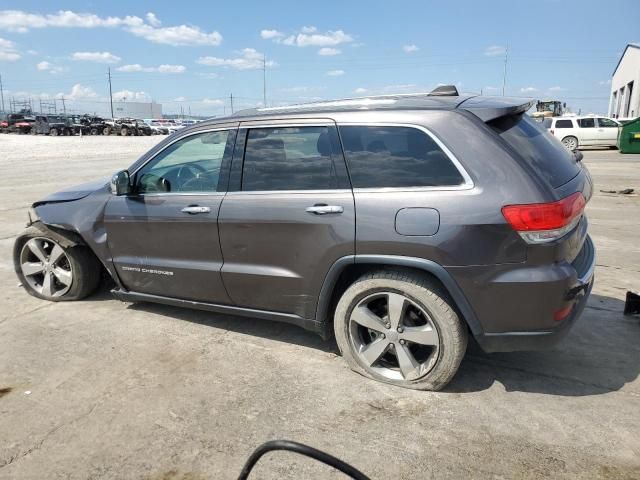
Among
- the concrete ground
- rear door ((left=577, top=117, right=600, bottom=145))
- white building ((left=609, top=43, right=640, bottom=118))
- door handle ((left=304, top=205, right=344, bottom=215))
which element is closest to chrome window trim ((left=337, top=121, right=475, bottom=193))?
door handle ((left=304, top=205, right=344, bottom=215))

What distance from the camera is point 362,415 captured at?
2902mm

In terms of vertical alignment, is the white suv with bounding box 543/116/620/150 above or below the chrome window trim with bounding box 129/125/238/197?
above

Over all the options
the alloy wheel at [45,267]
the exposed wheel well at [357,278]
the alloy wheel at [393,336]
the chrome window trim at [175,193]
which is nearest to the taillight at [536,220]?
the exposed wheel well at [357,278]

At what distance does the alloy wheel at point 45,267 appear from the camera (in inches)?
183

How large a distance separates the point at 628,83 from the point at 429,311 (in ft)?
195

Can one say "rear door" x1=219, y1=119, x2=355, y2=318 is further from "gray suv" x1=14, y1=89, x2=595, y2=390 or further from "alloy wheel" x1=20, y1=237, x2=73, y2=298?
"alloy wheel" x1=20, y1=237, x2=73, y2=298

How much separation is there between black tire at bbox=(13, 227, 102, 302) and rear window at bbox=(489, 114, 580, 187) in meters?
3.63

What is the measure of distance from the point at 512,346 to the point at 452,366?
362 millimetres

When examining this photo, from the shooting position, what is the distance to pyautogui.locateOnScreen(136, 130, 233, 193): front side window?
3693 millimetres

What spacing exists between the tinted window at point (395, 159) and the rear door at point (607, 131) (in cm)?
2450

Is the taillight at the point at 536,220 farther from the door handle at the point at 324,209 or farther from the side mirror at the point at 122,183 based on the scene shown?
the side mirror at the point at 122,183

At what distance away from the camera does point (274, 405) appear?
302 cm

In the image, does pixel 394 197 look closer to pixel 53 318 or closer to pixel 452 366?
pixel 452 366

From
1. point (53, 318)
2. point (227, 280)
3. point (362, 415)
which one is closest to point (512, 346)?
point (362, 415)
